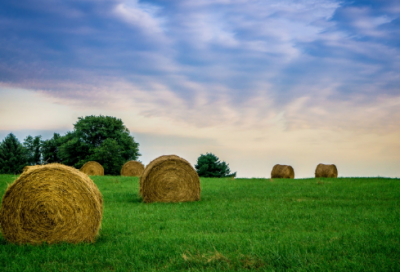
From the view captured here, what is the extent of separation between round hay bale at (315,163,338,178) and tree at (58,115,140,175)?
29446 millimetres

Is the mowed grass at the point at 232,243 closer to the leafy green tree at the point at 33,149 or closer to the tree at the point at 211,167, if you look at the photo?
the tree at the point at 211,167

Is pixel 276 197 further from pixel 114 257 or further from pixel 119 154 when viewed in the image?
pixel 119 154

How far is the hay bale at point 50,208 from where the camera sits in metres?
9.41

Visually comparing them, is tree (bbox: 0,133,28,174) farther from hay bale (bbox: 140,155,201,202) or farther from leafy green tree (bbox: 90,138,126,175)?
hay bale (bbox: 140,155,201,202)

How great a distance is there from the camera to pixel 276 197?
58.7ft

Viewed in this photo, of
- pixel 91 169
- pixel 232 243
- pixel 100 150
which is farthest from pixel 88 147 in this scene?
pixel 232 243

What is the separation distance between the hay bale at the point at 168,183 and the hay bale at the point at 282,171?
1922 centimetres

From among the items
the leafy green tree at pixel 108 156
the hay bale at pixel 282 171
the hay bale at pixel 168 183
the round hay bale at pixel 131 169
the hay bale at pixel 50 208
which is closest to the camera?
the hay bale at pixel 50 208

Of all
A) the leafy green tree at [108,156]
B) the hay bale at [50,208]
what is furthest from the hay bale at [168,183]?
the leafy green tree at [108,156]

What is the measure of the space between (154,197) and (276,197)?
5624 mm

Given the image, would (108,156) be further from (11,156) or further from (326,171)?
(326,171)

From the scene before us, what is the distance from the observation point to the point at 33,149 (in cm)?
6706

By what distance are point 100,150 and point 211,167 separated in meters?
16.0

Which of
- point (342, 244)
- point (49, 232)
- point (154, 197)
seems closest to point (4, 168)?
point (154, 197)
